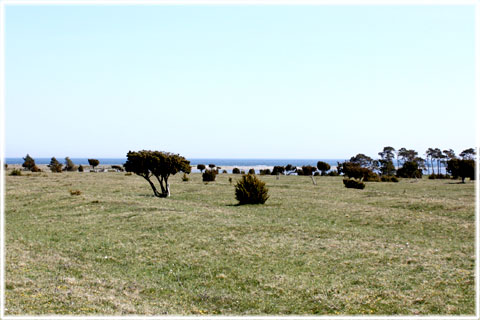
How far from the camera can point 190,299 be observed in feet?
39.1

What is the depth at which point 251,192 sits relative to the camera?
3234cm

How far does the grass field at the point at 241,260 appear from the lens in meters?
11.4

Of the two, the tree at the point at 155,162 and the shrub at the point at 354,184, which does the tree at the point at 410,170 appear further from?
the tree at the point at 155,162

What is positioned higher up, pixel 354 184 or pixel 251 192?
pixel 251 192

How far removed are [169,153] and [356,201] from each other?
16579 millimetres

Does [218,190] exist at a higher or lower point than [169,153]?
lower

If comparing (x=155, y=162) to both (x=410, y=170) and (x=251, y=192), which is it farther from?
(x=410, y=170)

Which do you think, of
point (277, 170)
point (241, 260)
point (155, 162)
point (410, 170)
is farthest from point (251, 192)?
point (410, 170)

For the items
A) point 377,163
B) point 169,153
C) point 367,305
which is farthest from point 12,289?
point 377,163

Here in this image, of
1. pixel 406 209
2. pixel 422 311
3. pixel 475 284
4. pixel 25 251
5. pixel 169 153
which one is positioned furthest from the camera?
pixel 169 153

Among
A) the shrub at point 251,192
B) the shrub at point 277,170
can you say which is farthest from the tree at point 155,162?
the shrub at point 277,170

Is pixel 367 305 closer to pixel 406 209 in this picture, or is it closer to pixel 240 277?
pixel 240 277

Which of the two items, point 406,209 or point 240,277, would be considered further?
point 406,209

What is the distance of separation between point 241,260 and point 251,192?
1664 cm
